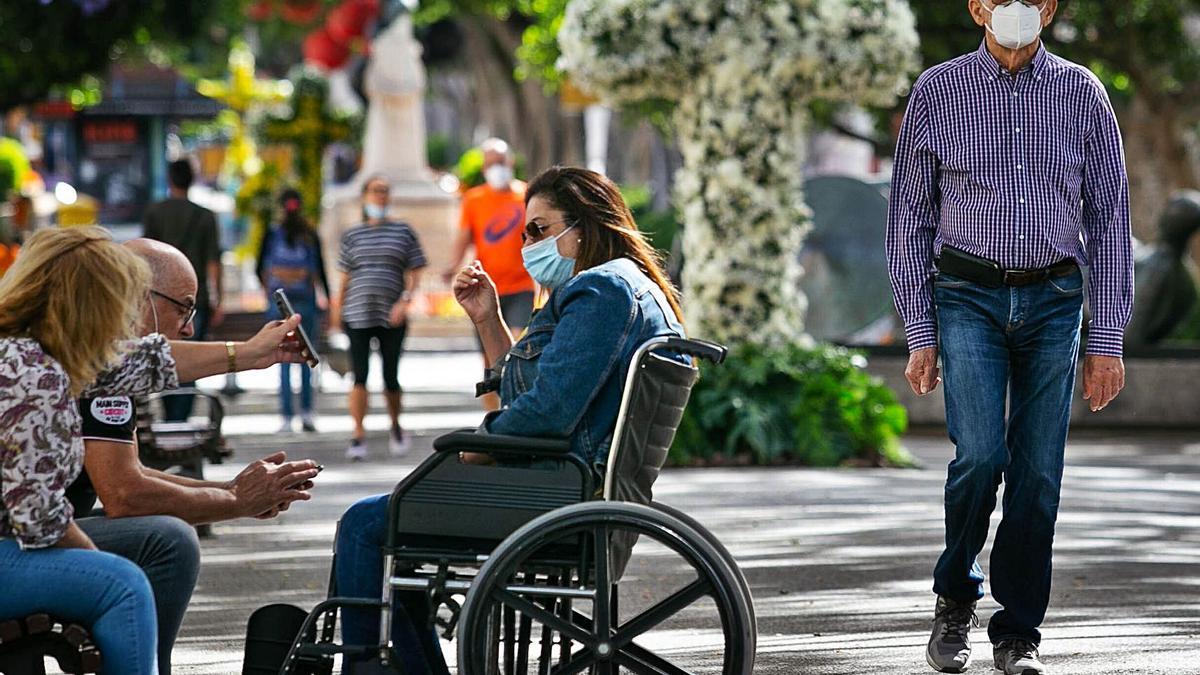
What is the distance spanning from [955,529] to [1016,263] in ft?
2.31

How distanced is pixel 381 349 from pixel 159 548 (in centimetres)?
802

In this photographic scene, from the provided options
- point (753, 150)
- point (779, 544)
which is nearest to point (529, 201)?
point (779, 544)

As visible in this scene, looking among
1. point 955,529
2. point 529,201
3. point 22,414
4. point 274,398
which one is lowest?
point 274,398

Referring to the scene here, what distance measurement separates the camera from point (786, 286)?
12.4 m

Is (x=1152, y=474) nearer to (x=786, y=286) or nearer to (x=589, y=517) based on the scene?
(x=786, y=286)

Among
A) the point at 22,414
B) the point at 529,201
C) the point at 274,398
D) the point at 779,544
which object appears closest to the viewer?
the point at 22,414

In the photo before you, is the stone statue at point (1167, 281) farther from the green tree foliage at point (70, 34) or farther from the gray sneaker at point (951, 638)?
the green tree foliage at point (70, 34)

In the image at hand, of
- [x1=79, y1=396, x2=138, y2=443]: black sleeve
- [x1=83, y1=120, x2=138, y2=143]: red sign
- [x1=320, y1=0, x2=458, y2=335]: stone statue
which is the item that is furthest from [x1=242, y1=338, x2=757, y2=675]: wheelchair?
[x1=83, y1=120, x2=138, y2=143]: red sign

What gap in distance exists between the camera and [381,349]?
12.8 metres

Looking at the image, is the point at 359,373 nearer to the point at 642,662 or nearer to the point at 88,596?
the point at 642,662

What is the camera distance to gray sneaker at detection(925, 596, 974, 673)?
570cm

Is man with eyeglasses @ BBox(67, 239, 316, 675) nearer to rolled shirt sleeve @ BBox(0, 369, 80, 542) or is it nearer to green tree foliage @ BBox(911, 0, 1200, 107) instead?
rolled shirt sleeve @ BBox(0, 369, 80, 542)

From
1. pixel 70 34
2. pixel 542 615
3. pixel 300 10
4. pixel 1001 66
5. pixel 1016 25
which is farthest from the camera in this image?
pixel 300 10

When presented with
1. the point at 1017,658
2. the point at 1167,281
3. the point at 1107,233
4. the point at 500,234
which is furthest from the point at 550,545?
the point at 1167,281
